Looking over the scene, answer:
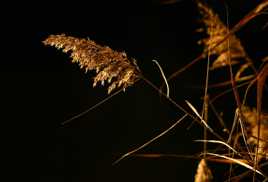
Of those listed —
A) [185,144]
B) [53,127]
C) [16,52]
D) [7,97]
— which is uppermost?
[16,52]

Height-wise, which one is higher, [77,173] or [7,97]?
[7,97]

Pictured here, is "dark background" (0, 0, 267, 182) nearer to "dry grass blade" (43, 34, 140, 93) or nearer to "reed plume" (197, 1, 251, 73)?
"reed plume" (197, 1, 251, 73)

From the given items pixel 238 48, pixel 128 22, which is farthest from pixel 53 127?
pixel 238 48

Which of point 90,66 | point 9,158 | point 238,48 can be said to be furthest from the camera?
point 9,158

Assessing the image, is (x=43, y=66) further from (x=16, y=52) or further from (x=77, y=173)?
(x=77, y=173)

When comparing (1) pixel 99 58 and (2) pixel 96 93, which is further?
(2) pixel 96 93

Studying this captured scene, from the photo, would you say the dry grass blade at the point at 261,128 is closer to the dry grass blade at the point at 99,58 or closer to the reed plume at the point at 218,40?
the reed plume at the point at 218,40

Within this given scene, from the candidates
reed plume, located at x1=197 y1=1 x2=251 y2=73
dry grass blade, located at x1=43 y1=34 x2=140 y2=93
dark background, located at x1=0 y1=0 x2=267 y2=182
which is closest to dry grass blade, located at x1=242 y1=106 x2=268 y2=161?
reed plume, located at x1=197 y1=1 x2=251 y2=73

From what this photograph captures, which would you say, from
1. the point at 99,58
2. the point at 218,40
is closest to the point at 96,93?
the point at 218,40

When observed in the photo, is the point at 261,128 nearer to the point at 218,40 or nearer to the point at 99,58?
the point at 218,40
